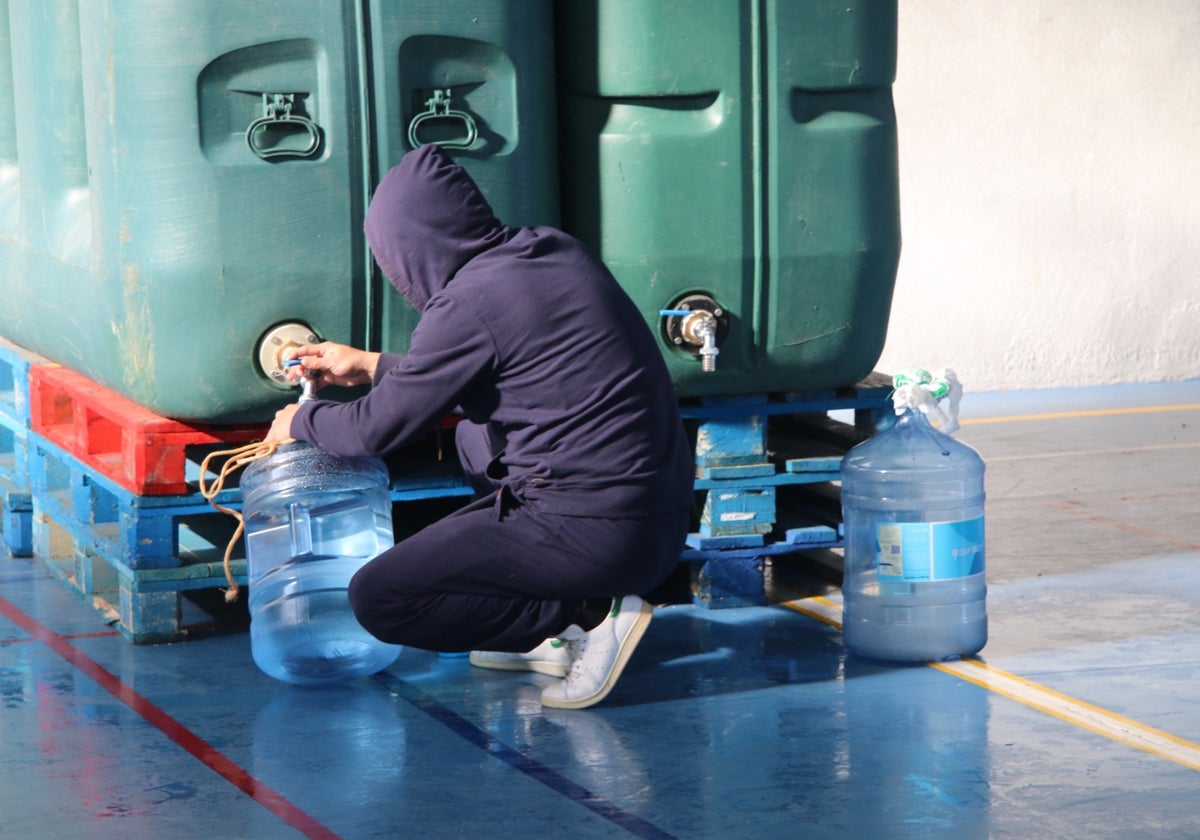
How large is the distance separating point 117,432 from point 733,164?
6.82 ft

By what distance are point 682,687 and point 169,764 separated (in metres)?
1.32

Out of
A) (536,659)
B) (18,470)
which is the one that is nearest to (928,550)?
(536,659)

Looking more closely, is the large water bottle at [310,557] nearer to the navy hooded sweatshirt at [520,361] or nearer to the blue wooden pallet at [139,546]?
the blue wooden pallet at [139,546]

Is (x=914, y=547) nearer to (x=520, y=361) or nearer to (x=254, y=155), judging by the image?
(x=520, y=361)

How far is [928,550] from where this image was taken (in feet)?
15.4

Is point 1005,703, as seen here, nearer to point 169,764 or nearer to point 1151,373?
point 169,764

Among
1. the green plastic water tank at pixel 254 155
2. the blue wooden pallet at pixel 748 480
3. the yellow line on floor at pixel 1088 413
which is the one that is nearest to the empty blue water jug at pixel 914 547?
the blue wooden pallet at pixel 748 480

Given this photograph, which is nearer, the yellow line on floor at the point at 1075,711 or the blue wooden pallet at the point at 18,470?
the yellow line on floor at the point at 1075,711

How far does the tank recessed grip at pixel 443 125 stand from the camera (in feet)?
16.2

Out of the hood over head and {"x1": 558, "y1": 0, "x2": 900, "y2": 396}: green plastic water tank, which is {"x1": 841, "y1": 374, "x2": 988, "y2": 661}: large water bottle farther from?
the hood over head

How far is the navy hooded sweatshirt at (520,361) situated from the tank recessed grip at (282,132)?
1.84ft

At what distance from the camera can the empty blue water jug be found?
471 cm

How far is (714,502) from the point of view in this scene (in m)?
5.34

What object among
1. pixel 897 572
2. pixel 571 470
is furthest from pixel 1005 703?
pixel 571 470
